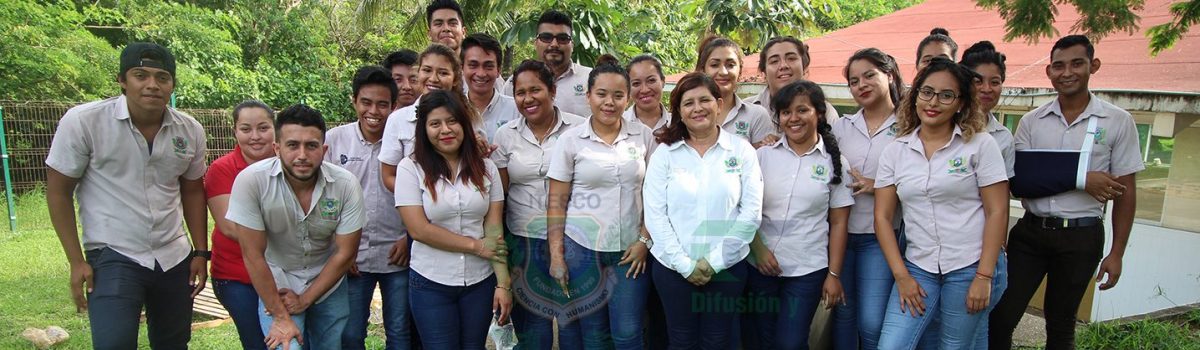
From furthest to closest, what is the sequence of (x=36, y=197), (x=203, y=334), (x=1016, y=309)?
(x=36, y=197)
(x=203, y=334)
(x=1016, y=309)

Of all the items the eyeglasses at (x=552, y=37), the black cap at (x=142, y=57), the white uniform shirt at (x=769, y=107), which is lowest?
the white uniform shirt at (x=769, y=107)

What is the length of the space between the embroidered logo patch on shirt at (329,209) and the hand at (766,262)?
186 cm

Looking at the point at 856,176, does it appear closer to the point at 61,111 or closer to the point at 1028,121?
the point at 1028,121

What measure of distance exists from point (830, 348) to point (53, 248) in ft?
25.1

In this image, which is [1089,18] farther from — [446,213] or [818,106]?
[446,213]

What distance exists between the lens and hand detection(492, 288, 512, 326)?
3.25 metres

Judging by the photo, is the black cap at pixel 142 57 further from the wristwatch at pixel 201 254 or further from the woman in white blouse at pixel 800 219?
the woman in white blouse at pixel 800 219

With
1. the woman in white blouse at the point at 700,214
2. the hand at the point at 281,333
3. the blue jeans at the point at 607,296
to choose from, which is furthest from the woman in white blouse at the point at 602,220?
the hand at the point at 281,333

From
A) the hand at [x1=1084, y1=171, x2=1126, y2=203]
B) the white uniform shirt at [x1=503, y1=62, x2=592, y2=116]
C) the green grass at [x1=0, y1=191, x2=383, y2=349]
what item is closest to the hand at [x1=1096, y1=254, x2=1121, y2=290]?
the hand at [x1=1084, y1=171, x2=1126, y2=203]

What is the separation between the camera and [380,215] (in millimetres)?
3492

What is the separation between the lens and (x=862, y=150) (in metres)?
3.38

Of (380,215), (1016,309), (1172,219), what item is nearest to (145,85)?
(380,215)

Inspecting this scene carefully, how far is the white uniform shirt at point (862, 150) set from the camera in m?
3.29

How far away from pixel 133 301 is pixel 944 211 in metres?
3.49
